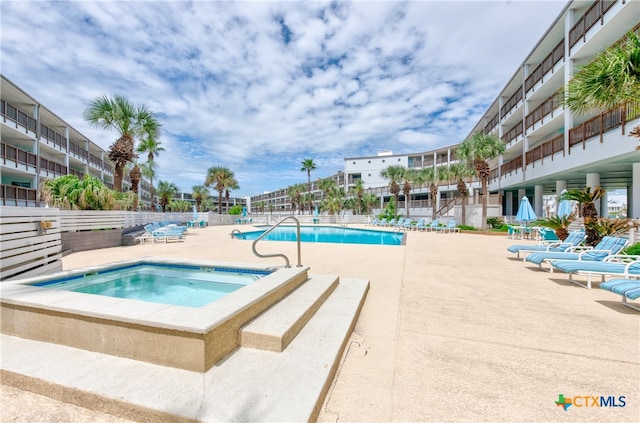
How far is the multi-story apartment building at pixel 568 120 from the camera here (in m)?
11.2

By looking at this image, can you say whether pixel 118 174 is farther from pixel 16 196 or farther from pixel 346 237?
pixel 346 237

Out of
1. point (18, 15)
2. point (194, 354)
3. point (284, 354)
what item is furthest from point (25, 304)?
point (18, 15)

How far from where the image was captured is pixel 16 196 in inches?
658

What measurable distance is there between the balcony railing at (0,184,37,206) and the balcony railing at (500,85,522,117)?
35768mm

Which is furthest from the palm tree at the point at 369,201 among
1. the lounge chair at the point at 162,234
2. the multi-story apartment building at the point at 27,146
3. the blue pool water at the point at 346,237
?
the multi-story apartment building at the point at 27,146

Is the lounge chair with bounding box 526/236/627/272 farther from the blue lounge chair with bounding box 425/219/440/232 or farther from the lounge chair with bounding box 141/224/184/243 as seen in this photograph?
the blue lounge chair with bounding box 425/219/440/232

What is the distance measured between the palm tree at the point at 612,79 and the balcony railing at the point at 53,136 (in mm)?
31044

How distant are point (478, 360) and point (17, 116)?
27598 mm

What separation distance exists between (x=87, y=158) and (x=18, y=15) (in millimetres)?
26251

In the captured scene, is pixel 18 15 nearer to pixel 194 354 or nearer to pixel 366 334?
pixel 194 354

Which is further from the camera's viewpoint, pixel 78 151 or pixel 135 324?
pixel 78 151

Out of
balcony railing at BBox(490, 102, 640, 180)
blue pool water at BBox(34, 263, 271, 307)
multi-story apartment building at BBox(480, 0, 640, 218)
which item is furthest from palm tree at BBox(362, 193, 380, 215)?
blue pool water at BBox(34, 263, 271, 307)

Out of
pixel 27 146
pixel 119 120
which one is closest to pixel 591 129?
pixel 119 120

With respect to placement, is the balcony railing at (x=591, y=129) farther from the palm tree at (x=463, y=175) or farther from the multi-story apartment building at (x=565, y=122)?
the palm tree at (x=463, y=175)
